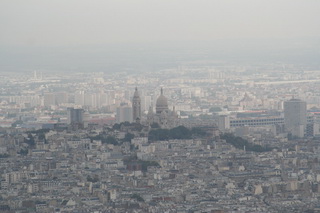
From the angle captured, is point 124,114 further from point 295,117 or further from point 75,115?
point 295,117

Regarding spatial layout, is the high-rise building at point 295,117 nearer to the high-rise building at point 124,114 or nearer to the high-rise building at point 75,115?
the high-rise building at point 124,114

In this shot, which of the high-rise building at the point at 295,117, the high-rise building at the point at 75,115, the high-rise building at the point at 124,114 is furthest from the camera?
the high-rise building at the point at 75,115

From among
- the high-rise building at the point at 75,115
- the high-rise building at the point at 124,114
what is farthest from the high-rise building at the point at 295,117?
the high-rise building at the point at 75,115

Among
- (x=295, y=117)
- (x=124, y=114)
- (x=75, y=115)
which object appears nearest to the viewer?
(x=124, y=114)

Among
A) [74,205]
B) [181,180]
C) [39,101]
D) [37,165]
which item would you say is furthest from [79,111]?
[74,205]

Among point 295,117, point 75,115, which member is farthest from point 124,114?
point 295,117

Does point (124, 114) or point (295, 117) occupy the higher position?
point (124, 114)

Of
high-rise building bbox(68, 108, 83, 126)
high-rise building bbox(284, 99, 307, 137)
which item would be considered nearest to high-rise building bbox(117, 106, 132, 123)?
high-rise building bbox(68, 108, 83, 126)

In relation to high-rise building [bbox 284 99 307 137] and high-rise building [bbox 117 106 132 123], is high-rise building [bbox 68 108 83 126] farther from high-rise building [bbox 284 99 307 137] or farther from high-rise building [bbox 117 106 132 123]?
high-rise building [bbox 284 99 307 137]

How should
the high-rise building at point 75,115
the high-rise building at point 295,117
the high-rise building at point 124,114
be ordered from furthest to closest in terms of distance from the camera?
the high-rise building at point 75,115
the high-rise building at point 295,117
the high-rise building at point 124,114
